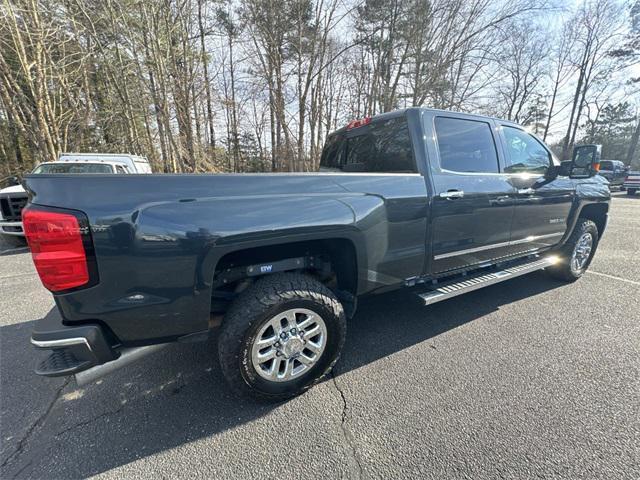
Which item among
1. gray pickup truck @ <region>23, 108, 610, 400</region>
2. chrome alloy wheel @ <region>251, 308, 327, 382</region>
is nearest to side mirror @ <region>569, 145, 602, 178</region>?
gray pickup truck @ <region>23, 108, 610, 400</region>

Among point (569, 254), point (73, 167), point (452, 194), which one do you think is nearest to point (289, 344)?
point (452, 194)

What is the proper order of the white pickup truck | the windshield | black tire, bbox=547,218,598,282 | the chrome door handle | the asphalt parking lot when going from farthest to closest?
1. the windshield
2. the white pickup truck
3. black tire, bbox=547,218,598,282
4. the chrome door handle
5. the asphalt parking lot

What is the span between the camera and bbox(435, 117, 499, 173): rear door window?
2.66m

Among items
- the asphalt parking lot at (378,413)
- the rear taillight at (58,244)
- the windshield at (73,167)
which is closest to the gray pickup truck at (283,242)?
the rear taillight at (58,244)

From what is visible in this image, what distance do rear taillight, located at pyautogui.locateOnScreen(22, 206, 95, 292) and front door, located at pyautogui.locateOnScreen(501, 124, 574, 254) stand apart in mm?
3636

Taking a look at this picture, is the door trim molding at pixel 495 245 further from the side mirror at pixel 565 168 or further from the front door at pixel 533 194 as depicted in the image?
the side mirror at pixel 565 168

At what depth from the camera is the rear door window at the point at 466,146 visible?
8.71ft

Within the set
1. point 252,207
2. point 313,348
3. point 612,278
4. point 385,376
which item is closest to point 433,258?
point 385,376

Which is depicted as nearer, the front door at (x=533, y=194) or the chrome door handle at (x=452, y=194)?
the chrome door handle at (x=452, y=194)

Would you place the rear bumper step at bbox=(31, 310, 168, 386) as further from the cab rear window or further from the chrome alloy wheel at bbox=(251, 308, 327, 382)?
the cab rear window

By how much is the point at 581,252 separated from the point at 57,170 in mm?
10567

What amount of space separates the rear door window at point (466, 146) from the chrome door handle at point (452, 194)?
23 cm

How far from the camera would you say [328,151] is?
367cm

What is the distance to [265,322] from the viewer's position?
1936mm
